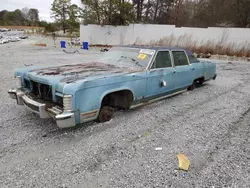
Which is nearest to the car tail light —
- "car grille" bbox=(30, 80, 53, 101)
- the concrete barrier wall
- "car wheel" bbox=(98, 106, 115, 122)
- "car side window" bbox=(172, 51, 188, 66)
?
"car grille" bbox=(30, 80, 53, 101)

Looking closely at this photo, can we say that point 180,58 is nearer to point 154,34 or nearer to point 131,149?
point 131,149

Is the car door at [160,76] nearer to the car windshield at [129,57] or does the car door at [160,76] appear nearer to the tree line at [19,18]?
the car windshield at [129,57]

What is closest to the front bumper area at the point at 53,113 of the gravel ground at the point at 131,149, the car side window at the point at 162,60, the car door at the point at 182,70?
the gravel ground at the point at 131,149

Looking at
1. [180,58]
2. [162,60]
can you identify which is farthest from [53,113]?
[180,58]

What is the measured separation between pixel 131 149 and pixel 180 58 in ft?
10.3

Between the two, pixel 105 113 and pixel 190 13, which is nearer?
pixel 105 113

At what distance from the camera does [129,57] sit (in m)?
4.47

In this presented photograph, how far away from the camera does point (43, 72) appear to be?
366 centimetres

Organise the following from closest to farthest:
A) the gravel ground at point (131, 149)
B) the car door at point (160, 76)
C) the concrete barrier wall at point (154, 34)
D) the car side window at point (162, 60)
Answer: the gravel ground at point (131, 149)
the car door at point (160, 76)
the car side window at point (162, 60)
the concrete barrier wall at point (154, 34)

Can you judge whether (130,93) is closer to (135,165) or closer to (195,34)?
(135,165)

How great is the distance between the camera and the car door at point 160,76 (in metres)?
4.18

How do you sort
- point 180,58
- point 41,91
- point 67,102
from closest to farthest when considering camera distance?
1. point 67,102
2. point 41,91
3. point 180,58

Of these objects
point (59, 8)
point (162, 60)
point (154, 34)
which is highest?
point (59, 8)

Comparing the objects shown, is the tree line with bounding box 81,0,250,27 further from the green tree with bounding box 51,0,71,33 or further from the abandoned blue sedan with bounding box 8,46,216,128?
the green tree with bounding box 51,0,71,33
